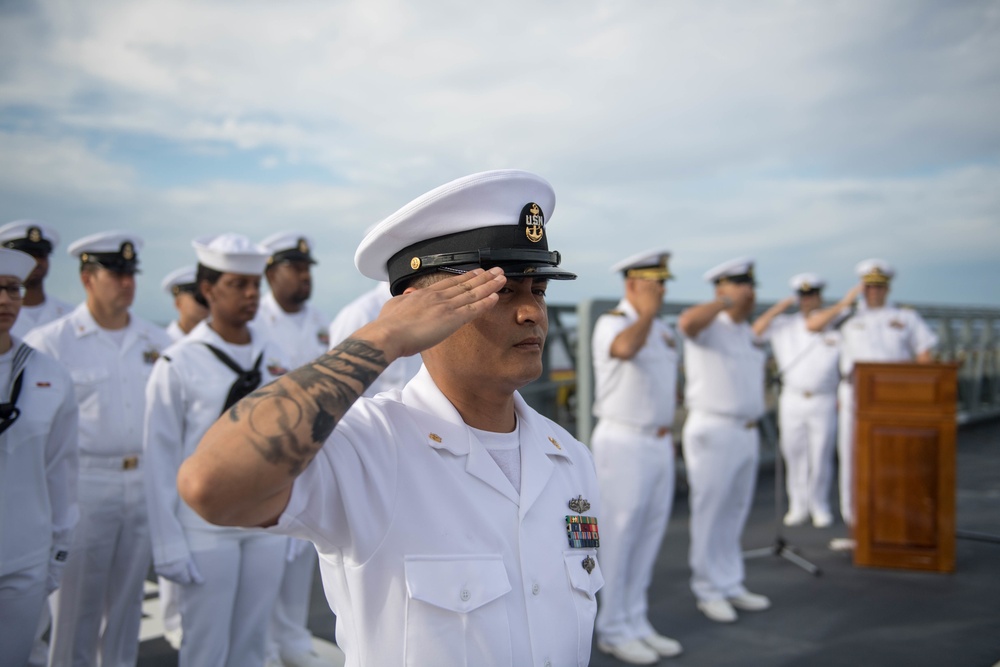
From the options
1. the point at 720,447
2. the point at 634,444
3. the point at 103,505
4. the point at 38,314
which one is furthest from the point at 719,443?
the point at 38,314

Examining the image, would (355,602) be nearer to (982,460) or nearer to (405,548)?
(405,548)

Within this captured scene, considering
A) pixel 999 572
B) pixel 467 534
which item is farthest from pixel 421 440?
pixel 999 572

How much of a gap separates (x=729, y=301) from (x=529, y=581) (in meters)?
4.14

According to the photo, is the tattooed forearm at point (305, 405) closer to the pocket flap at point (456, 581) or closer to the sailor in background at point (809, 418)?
the pocket flap at point (456, 581)

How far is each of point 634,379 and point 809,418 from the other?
162 inches

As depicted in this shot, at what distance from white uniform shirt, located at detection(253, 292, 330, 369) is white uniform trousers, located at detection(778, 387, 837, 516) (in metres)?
5.03

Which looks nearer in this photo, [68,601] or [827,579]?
[68,601]

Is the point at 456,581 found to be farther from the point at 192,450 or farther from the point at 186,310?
the point at 186,310

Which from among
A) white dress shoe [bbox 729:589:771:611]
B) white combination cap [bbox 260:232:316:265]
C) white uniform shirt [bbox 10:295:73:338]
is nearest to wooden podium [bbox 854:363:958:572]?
white dress shoe [bbox 729:589:771:611]

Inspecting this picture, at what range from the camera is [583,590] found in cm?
168

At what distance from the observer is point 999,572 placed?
6.02m

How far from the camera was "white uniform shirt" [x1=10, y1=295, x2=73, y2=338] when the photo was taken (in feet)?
16.9

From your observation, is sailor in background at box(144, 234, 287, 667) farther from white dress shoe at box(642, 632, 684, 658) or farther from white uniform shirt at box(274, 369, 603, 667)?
white dress shoe at box(642, 632, 684, 658)

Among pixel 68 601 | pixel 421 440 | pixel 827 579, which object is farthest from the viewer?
pixel 827 579
